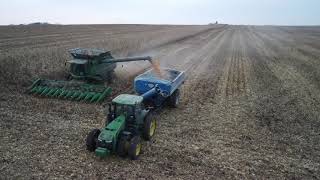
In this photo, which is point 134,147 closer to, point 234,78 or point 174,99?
point 174,99

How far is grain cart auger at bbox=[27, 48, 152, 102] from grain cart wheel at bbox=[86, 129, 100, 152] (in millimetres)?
5915

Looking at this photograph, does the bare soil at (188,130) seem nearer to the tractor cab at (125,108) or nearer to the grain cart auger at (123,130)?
the grain cart auger at (123,130)

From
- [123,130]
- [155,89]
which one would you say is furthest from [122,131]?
[155,89]

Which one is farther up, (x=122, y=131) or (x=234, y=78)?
(x=122, y=131)

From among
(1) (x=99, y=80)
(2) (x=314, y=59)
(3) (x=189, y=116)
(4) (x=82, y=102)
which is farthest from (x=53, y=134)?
(2) (x=314, y=59)

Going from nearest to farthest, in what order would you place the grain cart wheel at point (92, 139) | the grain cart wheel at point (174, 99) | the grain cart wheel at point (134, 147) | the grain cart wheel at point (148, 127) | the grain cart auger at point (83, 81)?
the grain cart wheel at point (134, 147), the grain cart wheel at point (92, 139), the grain cart wheel at point (148, 127), the grain cart wheel at point (174, 99), the grain cart auger at point (83, 81)

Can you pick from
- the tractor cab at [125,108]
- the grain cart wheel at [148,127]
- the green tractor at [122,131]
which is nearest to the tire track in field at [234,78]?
the grain cart wheel at [148,127]

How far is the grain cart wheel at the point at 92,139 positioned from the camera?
1182 centimetres

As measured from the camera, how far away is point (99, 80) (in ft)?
66.9

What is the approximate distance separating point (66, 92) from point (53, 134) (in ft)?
15.3

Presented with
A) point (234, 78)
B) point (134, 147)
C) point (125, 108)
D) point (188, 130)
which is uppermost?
point (125, 108)

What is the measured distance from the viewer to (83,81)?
19719mm

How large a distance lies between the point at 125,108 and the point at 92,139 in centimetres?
134

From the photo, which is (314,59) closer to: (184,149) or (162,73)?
(162,73)
